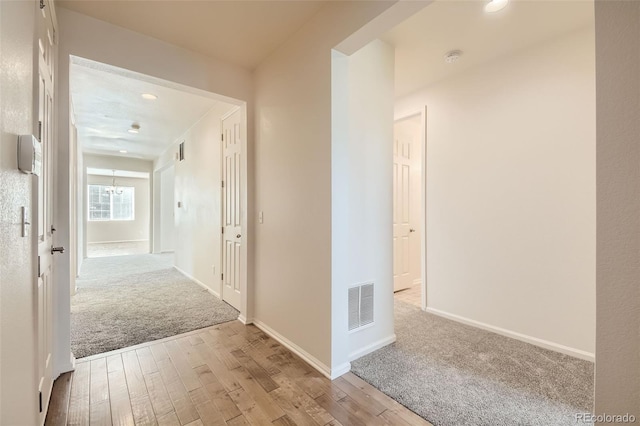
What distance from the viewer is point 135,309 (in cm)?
334

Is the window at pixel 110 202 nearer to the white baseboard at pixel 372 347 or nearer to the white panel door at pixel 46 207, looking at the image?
the white panel door at pixel 46 207

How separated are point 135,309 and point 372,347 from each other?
289 cm

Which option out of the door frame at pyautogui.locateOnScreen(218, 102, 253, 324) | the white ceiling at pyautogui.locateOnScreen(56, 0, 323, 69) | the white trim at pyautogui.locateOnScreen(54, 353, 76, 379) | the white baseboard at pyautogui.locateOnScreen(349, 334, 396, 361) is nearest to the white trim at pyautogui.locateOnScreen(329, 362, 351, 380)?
the white baseboard at pyautogui.locateOnScreen(349, 334, 396, 361)

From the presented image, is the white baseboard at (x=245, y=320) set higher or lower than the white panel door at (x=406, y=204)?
lower

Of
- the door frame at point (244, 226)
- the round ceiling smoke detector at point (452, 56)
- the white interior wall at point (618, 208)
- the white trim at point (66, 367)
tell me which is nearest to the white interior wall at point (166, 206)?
the door frame at point (244, 226)

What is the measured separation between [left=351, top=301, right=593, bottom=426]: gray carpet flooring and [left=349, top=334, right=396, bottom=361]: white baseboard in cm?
5

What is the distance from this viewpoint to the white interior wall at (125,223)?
9367mm

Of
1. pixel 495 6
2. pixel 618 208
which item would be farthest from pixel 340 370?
pixel 495 6

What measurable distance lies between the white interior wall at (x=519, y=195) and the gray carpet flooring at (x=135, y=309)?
277 cm

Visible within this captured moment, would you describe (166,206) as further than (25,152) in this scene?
Yes

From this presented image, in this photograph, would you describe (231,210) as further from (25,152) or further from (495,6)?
(495,6)

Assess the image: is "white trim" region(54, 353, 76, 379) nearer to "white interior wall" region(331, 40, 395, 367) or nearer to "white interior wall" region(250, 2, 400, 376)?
"white interior wall" region(250, 2, 400, 376)

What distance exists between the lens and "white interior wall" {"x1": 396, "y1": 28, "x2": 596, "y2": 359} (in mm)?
2311

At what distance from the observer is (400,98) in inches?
145
